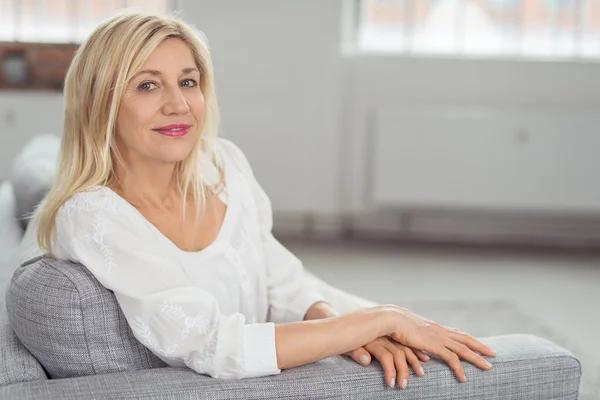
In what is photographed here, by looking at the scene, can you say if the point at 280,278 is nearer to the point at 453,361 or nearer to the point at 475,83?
the point at 453,361

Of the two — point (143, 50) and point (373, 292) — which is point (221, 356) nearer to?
point (143, 50)

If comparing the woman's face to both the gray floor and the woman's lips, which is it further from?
the gray floor

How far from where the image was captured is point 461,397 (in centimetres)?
136

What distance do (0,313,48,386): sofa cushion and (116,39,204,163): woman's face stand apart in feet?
1.26

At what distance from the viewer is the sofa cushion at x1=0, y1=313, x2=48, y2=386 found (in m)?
1.28

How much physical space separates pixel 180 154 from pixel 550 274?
322cm

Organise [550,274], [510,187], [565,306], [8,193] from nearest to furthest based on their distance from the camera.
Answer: [8,193]
[565,306]
[550,274]
[510,187]

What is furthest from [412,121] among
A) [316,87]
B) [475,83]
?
[316,87]

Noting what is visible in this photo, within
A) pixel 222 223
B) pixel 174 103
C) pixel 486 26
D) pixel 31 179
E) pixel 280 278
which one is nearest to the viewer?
pixel 174 103

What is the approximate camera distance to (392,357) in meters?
1.37

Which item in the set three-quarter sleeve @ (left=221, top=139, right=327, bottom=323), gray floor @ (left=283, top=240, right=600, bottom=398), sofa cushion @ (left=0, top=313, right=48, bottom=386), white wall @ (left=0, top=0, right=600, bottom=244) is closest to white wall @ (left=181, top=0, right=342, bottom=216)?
white wall @ (left=0, top=0, right=600, bottom=244)

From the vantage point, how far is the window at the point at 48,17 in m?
5.47

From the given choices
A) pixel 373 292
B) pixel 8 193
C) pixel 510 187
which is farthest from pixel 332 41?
pixel 8 193

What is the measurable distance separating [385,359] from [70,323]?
0.47m
